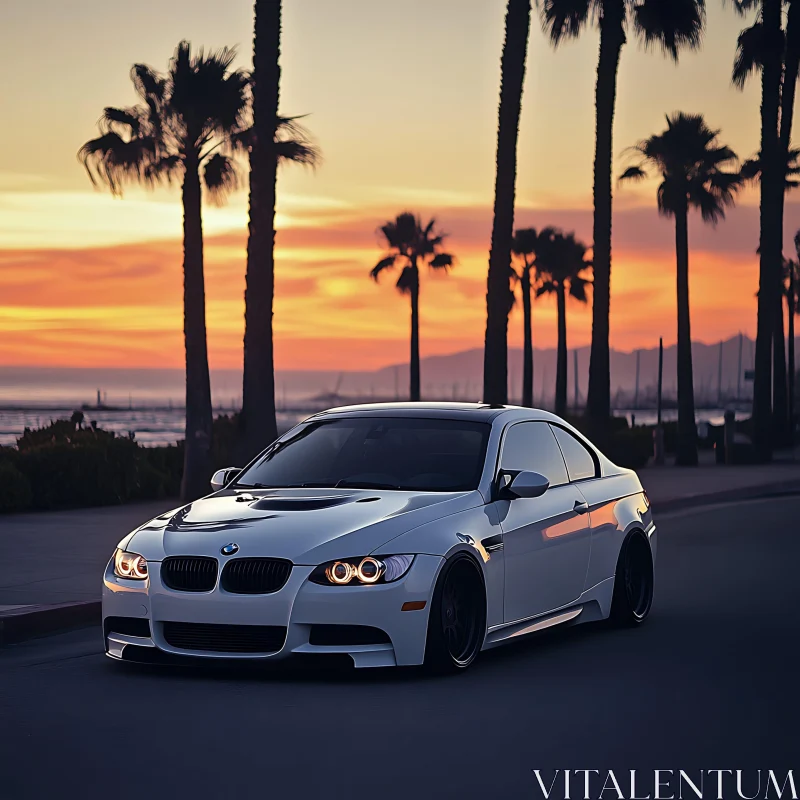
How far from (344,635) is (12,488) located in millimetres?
14780

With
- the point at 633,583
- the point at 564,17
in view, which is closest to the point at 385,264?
the point at 564,17

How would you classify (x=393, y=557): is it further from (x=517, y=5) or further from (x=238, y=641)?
(x=517, y=5)

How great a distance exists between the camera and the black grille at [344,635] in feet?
29.2

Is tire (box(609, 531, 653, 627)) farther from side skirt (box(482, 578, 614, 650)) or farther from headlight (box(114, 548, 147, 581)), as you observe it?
headlight (box(114, 548, 147, 581))

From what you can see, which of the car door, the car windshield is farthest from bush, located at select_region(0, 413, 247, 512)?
the car door

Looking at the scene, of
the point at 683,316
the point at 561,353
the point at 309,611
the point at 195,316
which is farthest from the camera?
the point at 561,353

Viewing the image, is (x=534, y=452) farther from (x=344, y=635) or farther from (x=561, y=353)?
(x=561, y=353)

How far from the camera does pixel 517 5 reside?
3045 cm

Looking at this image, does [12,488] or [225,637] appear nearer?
[225,637]

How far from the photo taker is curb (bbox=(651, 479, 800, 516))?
84.6 feet

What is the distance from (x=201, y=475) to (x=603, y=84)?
599 inches

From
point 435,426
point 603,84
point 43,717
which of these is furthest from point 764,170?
point 43,717

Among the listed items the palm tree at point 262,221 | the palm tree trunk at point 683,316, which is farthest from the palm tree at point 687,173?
the palm tree at point 262,221

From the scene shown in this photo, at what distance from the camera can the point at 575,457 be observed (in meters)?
11.5
